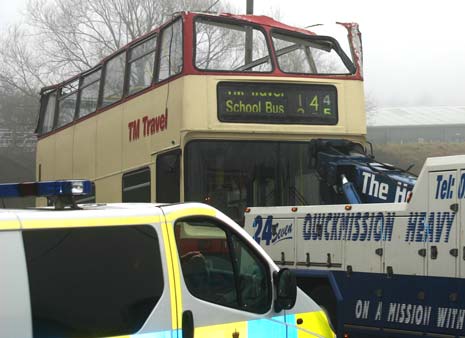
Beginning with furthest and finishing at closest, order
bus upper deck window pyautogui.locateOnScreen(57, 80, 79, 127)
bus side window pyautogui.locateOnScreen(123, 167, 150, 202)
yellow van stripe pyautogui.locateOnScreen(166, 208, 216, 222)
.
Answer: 1. bus upper deck window pyautogui.locateOnScreen(57, 80, 79, 127)
2. bus side window pyautogui.locateOnScreen(123, 167, 150, 202)
3. yellow van stripe pyautogui.locateOnScreen(166, 208, 216, 222)

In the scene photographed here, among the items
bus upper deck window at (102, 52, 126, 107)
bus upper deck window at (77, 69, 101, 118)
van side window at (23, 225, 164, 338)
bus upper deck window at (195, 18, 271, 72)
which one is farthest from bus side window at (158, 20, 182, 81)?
van side window at (23, 225, 164, 338)

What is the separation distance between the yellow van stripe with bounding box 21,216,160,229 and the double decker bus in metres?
5.20

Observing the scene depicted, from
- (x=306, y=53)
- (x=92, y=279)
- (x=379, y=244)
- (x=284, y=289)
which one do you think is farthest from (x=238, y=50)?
(x=92, y=279)

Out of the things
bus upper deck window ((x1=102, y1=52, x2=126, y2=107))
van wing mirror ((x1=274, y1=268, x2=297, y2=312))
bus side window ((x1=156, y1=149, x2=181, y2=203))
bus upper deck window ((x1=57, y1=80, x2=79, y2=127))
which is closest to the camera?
van wing mirror ((x1=274, y1=268, x2=297, y2=312))

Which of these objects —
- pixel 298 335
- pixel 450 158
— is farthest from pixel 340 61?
pixel 298 335

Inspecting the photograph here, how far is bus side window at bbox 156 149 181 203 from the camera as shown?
8977 millimetres

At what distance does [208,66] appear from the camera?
9.38m

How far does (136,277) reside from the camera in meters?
3.39

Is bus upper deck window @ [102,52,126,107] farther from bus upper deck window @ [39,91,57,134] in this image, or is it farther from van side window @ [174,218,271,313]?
van side window @ [174,218,271,313]

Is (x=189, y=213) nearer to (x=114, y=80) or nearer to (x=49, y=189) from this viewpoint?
(x=49, y=189)

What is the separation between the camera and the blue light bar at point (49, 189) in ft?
11.2

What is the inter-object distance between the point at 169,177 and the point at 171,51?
73.1 inches

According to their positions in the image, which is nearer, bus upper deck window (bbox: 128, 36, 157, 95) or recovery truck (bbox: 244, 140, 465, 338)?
recovery truck (bbox: 244, 140, 465, 338)

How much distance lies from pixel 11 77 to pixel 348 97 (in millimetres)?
34074
